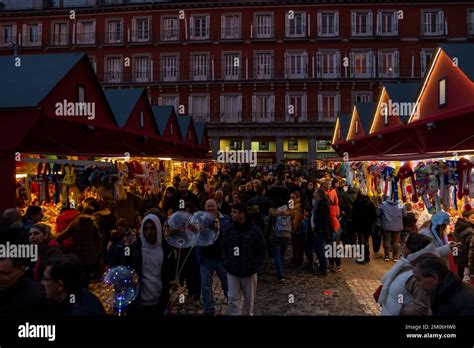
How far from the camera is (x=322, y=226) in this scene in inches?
331

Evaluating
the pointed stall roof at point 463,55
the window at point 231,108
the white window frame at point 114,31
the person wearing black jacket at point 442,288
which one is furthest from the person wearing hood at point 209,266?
the white window frame at point 114,31

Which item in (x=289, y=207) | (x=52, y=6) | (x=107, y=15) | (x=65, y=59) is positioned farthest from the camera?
(x=52, y=6)

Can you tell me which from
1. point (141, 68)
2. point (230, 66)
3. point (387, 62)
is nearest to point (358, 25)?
point (387, 62)

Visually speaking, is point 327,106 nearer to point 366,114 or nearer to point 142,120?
point 366,114

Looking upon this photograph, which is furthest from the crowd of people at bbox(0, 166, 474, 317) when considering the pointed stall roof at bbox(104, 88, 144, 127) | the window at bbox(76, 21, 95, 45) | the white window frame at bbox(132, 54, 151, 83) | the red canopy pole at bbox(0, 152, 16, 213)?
the window at bbox(76, 21, 95, 45)

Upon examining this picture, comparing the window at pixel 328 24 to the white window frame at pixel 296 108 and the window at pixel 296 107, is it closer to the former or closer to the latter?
the white window frame at pixel 296 108

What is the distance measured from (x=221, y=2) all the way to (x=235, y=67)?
673cm

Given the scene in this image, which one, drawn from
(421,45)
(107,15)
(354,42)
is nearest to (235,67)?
(354,42)

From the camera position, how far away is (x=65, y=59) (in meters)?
10.7

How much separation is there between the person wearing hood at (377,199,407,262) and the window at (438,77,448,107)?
3723 millimetres

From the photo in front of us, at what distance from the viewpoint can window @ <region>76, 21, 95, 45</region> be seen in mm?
39375

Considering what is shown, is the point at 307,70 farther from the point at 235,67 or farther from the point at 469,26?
the point at 469,26

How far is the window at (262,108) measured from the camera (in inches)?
1469

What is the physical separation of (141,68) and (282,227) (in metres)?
34.5
